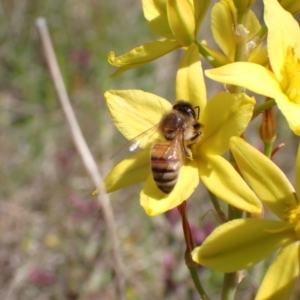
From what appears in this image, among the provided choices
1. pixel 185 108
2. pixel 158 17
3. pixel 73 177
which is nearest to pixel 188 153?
pixel 185 108

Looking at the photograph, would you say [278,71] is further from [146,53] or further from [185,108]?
[146,53]

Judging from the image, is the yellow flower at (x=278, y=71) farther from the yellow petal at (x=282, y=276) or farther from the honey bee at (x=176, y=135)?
the yellow petal at (x=282, y=276)

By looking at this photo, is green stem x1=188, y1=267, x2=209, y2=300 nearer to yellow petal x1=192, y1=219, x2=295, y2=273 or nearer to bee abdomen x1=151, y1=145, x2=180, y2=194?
yellow petal x1=192, y1=219, x2=295, y2=273

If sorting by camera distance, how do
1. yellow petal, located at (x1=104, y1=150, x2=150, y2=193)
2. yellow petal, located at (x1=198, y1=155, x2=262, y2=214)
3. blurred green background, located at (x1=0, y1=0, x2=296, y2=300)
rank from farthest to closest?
blurred green background, located at (x1=0, y1=0, x2=296, y2=300)
yellow petal, located at (x1=104, y1=150, x2=150, y2=193)
yellow petal, located at (x1=198, y1=155, x2=262, y2=214)

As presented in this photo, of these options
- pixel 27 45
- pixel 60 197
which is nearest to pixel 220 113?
pixel 60 197

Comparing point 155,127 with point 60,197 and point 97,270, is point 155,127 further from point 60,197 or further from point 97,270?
point 60,197

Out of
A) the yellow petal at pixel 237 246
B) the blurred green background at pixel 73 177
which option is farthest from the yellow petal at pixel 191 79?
the blurred green background at pixel 73 177

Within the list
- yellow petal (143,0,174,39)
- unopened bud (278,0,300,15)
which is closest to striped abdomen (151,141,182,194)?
yellow petal (143,0,174,39)
